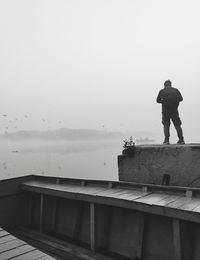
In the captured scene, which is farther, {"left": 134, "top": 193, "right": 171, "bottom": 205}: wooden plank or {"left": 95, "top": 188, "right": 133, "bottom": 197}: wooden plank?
{"left": 95, "top": 188, "right": 133, "bottom": 197}: wooden plank

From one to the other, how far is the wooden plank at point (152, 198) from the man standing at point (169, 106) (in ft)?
14.1

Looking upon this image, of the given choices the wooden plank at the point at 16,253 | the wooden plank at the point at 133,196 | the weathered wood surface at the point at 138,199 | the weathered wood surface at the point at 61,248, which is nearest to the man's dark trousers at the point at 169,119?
the weathered wood surface at the point at 138,199

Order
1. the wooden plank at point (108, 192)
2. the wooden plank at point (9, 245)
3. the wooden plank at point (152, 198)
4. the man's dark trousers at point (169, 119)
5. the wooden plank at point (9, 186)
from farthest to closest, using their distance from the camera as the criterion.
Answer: the man's dark trousers at point (169, 119) < the wooden plank at point (9, 186) < the wooden plank at point (108, 192) < the wooden plank at point (152, 198) < the wooden plank at point (9, 245)

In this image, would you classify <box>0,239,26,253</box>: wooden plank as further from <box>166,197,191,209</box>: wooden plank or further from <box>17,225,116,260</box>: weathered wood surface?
<box>166,197,191,209</box>: wooden plank

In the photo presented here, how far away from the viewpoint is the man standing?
29.6 feet

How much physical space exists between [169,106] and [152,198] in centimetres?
508

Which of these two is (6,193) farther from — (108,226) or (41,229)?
(108,226)

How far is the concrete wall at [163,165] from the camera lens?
7.00 meters

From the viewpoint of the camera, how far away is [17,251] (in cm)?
316

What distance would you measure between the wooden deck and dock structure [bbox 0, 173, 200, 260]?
6.54 feet

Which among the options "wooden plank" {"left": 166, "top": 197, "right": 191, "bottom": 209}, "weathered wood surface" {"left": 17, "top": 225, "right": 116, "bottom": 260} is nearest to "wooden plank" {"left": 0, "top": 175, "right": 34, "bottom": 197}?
"weathered wood surface" {"left": 17, "top": 225, "right": 116, "bottom": 260}

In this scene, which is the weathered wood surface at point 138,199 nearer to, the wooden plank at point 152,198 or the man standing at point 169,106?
the wooden plank at point 152,198

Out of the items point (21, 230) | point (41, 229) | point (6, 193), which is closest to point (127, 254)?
point (41, 229)

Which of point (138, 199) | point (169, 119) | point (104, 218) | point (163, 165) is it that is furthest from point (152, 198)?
point (169, 119)
